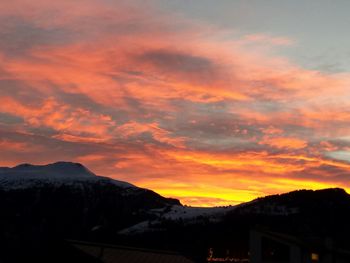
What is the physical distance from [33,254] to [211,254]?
2883cm

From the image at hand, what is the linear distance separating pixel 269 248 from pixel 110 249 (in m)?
21.5

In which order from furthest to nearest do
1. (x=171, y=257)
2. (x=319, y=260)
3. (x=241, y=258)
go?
(x=241, y=258) < (x=319, y=260) < (x=171, y=257)

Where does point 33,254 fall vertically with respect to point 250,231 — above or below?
below

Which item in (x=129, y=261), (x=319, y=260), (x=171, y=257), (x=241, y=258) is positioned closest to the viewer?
(x=129, y=261)

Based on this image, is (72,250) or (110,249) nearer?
(72,250)

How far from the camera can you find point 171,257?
199ft

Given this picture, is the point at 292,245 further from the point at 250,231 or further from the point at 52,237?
the point at 52,237

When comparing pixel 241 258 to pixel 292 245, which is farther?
pixel 241 258

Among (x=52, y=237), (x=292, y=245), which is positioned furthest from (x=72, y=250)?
(x=292, y=245)

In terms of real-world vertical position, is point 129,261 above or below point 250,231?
below

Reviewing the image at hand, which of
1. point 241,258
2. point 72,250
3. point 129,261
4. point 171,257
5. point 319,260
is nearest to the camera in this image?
point 72,250

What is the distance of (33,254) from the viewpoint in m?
49.5

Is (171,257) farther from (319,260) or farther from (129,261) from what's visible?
(319,260)

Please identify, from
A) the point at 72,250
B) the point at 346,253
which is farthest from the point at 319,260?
the point at 72,250
